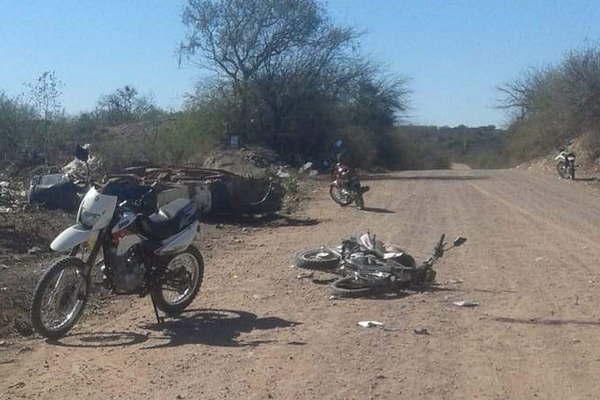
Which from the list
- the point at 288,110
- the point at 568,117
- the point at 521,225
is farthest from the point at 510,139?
the point at 521,225

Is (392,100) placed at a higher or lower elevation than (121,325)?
higher

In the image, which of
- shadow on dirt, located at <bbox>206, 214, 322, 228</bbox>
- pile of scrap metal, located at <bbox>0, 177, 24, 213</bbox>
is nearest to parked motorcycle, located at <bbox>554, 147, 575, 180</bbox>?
shadow on dirt, located at <bbox>206, 214, 322, 228</bbox>

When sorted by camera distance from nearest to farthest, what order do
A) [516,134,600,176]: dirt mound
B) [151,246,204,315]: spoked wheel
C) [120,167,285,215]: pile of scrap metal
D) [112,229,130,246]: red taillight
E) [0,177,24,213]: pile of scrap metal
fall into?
[112,229,130,246]: red taillight
[151,246,204,315]: spoked wheel
[0,177,24,213]: pile of scrap metal
[120,167,285,215]: pile of scrap metal
[516,134,600,176]: dirt mound

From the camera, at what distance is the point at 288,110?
43.4m

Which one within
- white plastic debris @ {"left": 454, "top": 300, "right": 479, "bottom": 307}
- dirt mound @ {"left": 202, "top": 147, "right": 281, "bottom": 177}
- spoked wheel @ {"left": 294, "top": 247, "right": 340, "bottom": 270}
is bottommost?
white plastic debris @ {"left": 454, "top": 300, "right": 479, "bottom": 307}

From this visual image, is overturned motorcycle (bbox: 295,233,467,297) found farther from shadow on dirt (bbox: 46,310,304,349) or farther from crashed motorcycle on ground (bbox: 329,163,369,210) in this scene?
crashed motorcycle on ground (bbox: 329,163,369,210)

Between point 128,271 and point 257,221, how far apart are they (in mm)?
10221

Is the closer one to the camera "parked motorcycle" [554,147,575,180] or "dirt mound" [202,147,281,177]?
"dirt mound" [202,147,281,177]

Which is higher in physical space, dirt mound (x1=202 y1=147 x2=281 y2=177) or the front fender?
dirt mound (x1=202 y1=147 x2=281 y2=177)

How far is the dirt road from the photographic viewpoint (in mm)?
6266

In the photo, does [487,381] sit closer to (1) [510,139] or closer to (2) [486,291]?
(2) [486,291]

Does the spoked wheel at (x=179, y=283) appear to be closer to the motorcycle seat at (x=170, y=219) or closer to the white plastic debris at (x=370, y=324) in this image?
the motorcycle seat at (x=170, y=219)

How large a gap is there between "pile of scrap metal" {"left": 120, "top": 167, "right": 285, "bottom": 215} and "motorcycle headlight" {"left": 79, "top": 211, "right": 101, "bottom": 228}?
8951 millimetres

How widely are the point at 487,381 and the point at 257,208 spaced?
40.9ft
